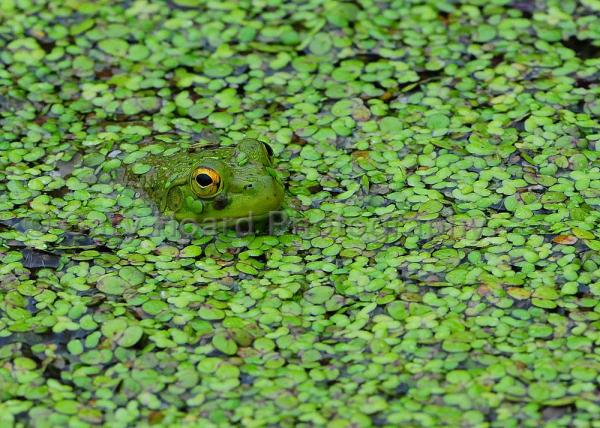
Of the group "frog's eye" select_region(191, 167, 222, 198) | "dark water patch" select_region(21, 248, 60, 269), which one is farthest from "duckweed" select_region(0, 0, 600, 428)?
"frog's eye" select_region(191, 167, 222, 198)

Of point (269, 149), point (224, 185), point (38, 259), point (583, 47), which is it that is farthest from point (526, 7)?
point (38, 259)

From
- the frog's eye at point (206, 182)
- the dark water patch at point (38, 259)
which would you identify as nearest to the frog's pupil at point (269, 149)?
the frog's eye at point (206, 182)

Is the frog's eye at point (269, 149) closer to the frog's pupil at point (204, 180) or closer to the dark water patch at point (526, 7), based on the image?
the frog's pupil at point (204, 180)

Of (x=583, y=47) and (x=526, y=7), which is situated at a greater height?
(x=526, y=7)

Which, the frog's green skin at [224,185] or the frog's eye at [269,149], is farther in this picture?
the frog's eye at [269,149]

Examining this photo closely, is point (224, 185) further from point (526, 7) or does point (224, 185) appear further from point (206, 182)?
point (526, 7)

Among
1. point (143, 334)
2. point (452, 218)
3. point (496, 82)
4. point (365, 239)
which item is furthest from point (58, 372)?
point (496, 82)

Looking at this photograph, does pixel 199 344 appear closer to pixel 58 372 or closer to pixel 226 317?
pixel 226 317
